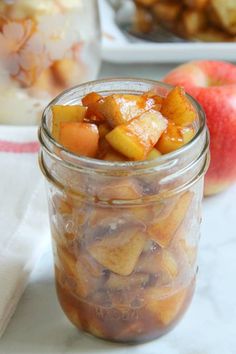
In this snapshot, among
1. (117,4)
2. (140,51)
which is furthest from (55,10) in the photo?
(117,4)

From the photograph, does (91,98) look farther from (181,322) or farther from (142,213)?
(181,322)

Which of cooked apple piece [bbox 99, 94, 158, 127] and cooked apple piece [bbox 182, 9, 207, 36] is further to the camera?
cooked apple piece [bbox 182, 9, 207, 36]

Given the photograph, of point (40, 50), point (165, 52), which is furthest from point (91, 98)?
point (165, 52)

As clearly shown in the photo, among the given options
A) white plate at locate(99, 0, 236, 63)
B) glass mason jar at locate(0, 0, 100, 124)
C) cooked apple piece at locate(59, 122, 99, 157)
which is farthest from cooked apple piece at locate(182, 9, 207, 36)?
cooked apple piece at locate(59, 122, 99, 157)

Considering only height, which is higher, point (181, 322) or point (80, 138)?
point (80, 138)

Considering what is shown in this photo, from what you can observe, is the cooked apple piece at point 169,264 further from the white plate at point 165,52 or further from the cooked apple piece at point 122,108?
the white plate at point 165,52

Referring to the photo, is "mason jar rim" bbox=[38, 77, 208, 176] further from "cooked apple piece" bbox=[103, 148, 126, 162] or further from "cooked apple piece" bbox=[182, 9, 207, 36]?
"cooked apple piece" bbox=[182, 9, 207, 36]

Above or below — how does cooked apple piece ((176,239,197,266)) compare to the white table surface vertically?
above

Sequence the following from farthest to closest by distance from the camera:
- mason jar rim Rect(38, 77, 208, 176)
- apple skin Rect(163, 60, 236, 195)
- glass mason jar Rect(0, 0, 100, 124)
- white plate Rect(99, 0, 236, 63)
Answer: white plate Rect(99, 0, 236, 63) < glass mason jar Rect(0, 0, 100, 124) < apple skin Rect(163, 60, 236, 195) < mason jar rim Rect(38, 77, 208, 176)
